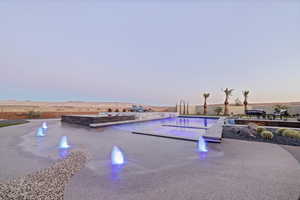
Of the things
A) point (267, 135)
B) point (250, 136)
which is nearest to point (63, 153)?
point (250, 136)

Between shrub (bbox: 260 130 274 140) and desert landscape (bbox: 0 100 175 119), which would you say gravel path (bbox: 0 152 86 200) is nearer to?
shrub (bbox: 260 130 274 140)

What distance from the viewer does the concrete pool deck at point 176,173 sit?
6.78ft

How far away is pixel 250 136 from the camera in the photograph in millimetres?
6387

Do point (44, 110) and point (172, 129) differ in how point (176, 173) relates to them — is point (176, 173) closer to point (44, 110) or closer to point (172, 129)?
point (172, 129)

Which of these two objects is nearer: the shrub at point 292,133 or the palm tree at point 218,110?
the shrub at point 292,133

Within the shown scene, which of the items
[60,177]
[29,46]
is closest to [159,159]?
[60,177]

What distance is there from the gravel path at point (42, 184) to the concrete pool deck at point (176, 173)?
177 millimetres

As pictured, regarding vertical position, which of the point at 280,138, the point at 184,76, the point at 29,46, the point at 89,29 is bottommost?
the point at 280,138

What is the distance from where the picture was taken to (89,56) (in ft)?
45.2

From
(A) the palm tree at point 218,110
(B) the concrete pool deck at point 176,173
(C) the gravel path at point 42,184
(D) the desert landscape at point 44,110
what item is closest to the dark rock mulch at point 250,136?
(B) the concrete pool deck at point 176,173

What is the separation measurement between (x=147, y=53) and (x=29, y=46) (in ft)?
36.1

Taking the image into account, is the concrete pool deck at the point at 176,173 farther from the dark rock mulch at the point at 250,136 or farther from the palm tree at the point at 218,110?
the palm tree at the point at 218,110

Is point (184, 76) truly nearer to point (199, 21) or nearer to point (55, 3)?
point (199, 21)

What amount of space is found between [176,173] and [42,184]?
2592mm
